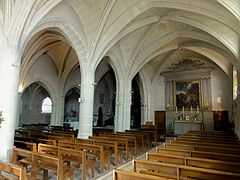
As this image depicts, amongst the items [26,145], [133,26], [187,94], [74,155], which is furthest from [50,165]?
[187,94]

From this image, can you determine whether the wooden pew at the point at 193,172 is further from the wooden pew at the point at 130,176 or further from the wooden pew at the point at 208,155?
the wooden pew at the point at 208,155

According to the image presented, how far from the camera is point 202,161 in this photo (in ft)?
12.9

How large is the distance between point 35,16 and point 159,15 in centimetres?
754

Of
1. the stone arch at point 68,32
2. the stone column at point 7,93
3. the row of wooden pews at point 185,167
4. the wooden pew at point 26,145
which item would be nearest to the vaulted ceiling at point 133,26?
the stone arch at point 68,32

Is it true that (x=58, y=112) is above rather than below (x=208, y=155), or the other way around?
above

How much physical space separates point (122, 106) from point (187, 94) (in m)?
8.38

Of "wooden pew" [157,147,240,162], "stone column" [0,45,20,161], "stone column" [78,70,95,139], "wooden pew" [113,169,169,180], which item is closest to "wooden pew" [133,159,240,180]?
"wooden pew" [113,169,169,180]

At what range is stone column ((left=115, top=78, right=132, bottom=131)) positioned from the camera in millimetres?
13898

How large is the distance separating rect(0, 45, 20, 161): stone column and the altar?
595 inches

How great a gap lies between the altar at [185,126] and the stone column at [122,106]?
20.4 ft

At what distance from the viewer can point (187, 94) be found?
1861cm

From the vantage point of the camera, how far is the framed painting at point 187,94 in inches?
712

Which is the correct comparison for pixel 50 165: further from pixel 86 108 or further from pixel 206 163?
pixel 86 108

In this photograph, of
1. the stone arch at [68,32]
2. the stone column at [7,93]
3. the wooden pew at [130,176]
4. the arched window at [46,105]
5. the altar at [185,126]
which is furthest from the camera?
the arched window at [46,105]
